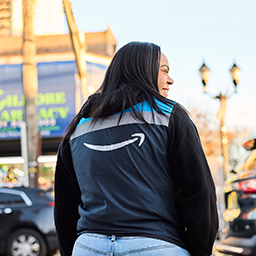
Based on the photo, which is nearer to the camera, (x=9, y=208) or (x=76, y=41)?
(x=9, y=208)

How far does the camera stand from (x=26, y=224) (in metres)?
9.00

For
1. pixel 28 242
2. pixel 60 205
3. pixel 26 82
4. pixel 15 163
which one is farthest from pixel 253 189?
pixel 15 163

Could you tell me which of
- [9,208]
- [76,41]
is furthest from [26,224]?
[76,41]

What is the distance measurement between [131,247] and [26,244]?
773 cm

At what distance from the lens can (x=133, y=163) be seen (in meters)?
1.74

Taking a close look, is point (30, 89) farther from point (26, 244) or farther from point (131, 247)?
point (131, 247)

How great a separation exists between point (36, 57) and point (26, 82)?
314cm

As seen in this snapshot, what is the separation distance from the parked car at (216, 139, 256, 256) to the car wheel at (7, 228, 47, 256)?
5088 mm

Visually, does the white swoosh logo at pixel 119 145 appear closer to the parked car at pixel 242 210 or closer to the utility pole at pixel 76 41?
the parked car at pixel 242 210

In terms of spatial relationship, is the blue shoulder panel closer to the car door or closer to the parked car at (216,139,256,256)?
the parked car at (216,139,256,256)

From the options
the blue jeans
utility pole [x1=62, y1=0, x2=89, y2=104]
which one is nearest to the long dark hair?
the blue jeans

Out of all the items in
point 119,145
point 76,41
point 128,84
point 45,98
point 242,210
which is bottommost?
point 242,210

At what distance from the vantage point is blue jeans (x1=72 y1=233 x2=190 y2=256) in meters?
1.62

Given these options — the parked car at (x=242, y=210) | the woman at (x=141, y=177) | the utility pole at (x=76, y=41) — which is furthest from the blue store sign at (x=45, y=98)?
the woman at (x=141, y=177)
